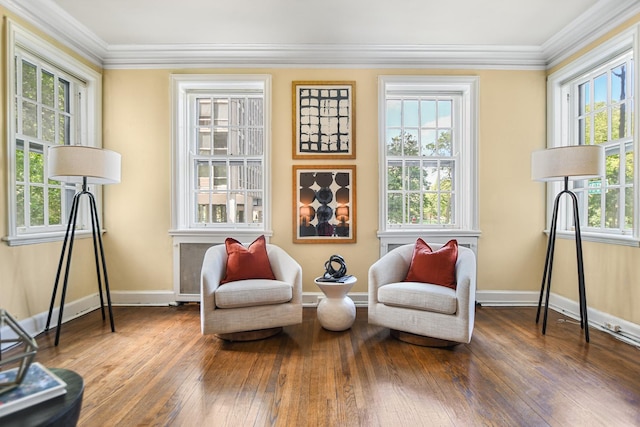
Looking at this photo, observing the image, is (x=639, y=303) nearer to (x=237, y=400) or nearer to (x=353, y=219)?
(x=353, y=219)

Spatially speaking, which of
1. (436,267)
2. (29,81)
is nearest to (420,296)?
(436,267)

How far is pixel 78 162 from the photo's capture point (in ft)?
9.25

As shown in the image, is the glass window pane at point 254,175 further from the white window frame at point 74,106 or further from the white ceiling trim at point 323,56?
the white window frame at point 74,106

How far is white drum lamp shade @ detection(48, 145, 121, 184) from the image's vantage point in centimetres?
279

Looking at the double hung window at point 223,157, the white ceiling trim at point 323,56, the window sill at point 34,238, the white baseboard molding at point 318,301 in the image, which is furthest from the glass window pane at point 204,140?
the white baseboard molding at point 318,301

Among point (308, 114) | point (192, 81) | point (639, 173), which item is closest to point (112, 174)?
point (192, 81)

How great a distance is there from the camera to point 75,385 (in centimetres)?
129

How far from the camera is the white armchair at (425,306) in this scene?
2590 mm

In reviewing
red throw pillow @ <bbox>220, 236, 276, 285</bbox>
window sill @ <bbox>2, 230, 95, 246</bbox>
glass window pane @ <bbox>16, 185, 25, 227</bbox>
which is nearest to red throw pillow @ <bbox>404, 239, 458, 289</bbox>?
red throw pillow @ <bbox>220, 236, 276, 285</bbox>

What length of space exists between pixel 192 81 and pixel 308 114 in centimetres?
136

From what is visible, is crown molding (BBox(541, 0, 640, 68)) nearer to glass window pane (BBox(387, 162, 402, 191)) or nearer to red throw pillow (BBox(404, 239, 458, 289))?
glass window pane (BBox(387, 162, 402, 191))

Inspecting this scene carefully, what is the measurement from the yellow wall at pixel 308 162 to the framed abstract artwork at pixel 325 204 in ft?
0.27

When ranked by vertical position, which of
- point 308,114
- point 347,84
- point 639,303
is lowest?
point 639,303

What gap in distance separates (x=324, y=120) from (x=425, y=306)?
2261 mm
